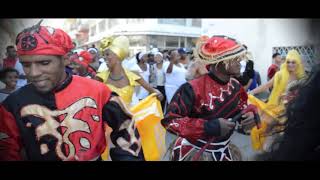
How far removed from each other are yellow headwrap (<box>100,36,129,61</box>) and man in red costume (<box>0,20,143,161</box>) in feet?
1.00

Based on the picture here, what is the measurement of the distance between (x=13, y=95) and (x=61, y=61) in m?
0.54

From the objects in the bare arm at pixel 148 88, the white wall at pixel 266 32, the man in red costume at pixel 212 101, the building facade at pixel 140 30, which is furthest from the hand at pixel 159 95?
the white wall at pixel 266 32

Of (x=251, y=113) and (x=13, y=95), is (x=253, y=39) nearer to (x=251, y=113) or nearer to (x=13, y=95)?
(x=251, y=113)

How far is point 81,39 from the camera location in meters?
4.32

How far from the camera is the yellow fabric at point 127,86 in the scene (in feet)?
14.2

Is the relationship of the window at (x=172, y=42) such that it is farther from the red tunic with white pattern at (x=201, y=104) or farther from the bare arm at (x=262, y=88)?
the bare arm at (x=262, y=88)

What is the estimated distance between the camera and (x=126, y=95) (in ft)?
14.3

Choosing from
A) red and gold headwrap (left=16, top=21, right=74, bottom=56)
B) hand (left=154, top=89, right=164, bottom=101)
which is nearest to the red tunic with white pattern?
hand (left=154, top=89, right=164, bottom=101)

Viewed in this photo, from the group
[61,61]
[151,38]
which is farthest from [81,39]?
[151,38]

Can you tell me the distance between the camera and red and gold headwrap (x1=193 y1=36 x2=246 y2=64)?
4297 millimetres

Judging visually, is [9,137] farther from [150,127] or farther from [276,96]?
[276,96]

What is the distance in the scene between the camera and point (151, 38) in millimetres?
4391

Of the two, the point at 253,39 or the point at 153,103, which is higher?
the point at 253,39
